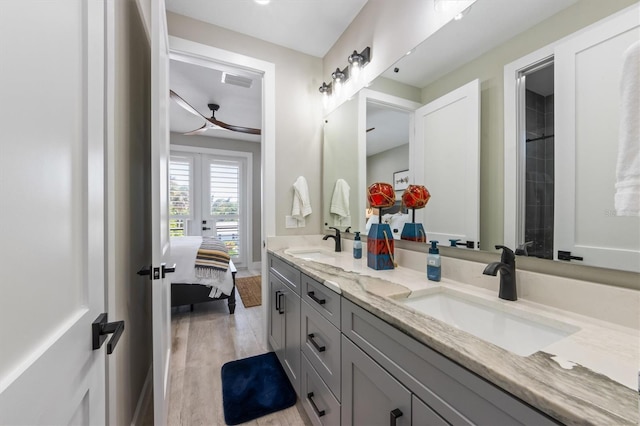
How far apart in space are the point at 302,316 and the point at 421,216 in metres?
0.88

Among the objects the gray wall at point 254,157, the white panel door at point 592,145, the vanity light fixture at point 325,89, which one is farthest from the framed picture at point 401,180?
the gray wall at point 254,157

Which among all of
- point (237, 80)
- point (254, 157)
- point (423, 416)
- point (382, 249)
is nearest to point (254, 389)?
point (382, 249)

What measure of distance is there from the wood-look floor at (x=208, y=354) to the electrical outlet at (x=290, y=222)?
3.50ft

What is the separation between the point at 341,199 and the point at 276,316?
3.55ft

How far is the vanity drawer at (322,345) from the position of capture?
111 centimetres

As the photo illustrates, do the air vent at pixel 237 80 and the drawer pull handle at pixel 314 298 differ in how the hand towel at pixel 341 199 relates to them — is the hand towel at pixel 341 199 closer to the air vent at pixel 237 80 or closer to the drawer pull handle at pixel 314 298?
the drawer pull handle at pixel 314 298

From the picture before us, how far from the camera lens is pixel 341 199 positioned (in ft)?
7.31

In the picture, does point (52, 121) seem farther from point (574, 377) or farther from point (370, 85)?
point (370, 85)

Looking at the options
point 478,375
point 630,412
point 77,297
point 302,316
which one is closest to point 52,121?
point 77,297

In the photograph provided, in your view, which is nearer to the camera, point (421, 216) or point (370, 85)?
point (421, 216)

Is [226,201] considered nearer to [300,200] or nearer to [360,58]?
[300,200]

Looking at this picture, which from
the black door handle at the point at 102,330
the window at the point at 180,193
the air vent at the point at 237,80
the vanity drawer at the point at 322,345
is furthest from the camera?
the window at the point at 180,193

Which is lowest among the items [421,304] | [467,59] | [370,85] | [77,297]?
[421,304]

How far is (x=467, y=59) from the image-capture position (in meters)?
1.20
